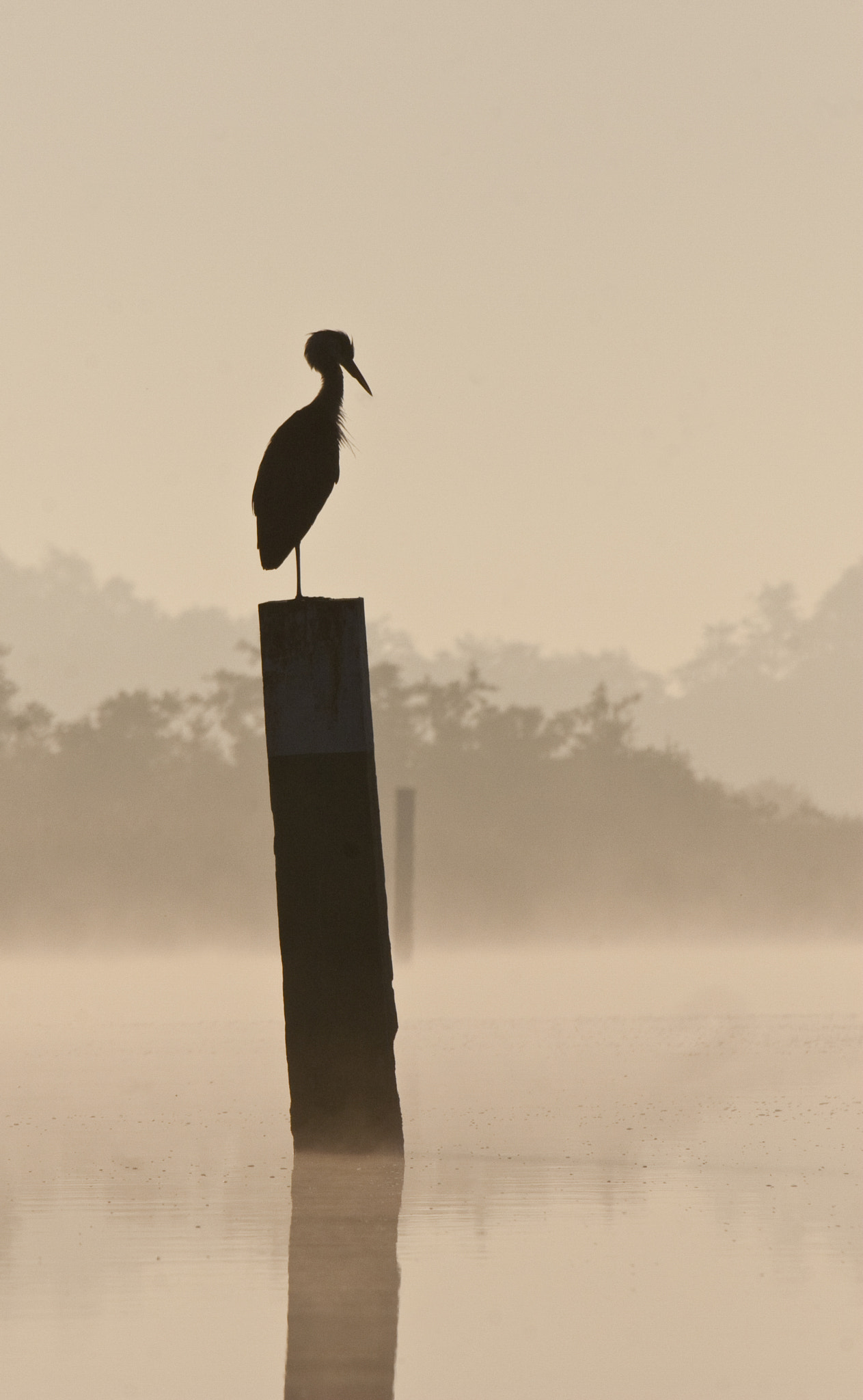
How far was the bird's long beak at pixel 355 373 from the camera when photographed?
905 cm

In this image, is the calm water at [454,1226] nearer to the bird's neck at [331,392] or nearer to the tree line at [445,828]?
the bird's neck at [331,392]

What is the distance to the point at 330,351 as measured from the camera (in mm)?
8930

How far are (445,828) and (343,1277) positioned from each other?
37750 millimetres

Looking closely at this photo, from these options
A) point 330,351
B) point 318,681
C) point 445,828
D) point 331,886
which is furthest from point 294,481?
point 445,828

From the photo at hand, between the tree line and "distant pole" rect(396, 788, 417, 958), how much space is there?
11.2m

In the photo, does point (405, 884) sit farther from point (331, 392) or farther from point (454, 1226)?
point (454, 1226)

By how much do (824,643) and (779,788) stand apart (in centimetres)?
2890

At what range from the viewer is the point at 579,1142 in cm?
827

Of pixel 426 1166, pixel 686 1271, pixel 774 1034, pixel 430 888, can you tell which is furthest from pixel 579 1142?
pixel 430 888

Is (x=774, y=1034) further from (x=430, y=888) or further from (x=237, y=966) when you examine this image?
(x=430, y=888)

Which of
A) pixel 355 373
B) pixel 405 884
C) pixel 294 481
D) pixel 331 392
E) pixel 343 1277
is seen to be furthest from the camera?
pixel 405 884

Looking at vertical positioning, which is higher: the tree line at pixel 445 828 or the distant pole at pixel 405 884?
the tree line at pixel 445 828

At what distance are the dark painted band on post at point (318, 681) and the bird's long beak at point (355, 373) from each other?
67.7 inches

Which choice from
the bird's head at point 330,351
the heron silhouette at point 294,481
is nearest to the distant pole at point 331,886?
the heron silhouette at point 294,481
